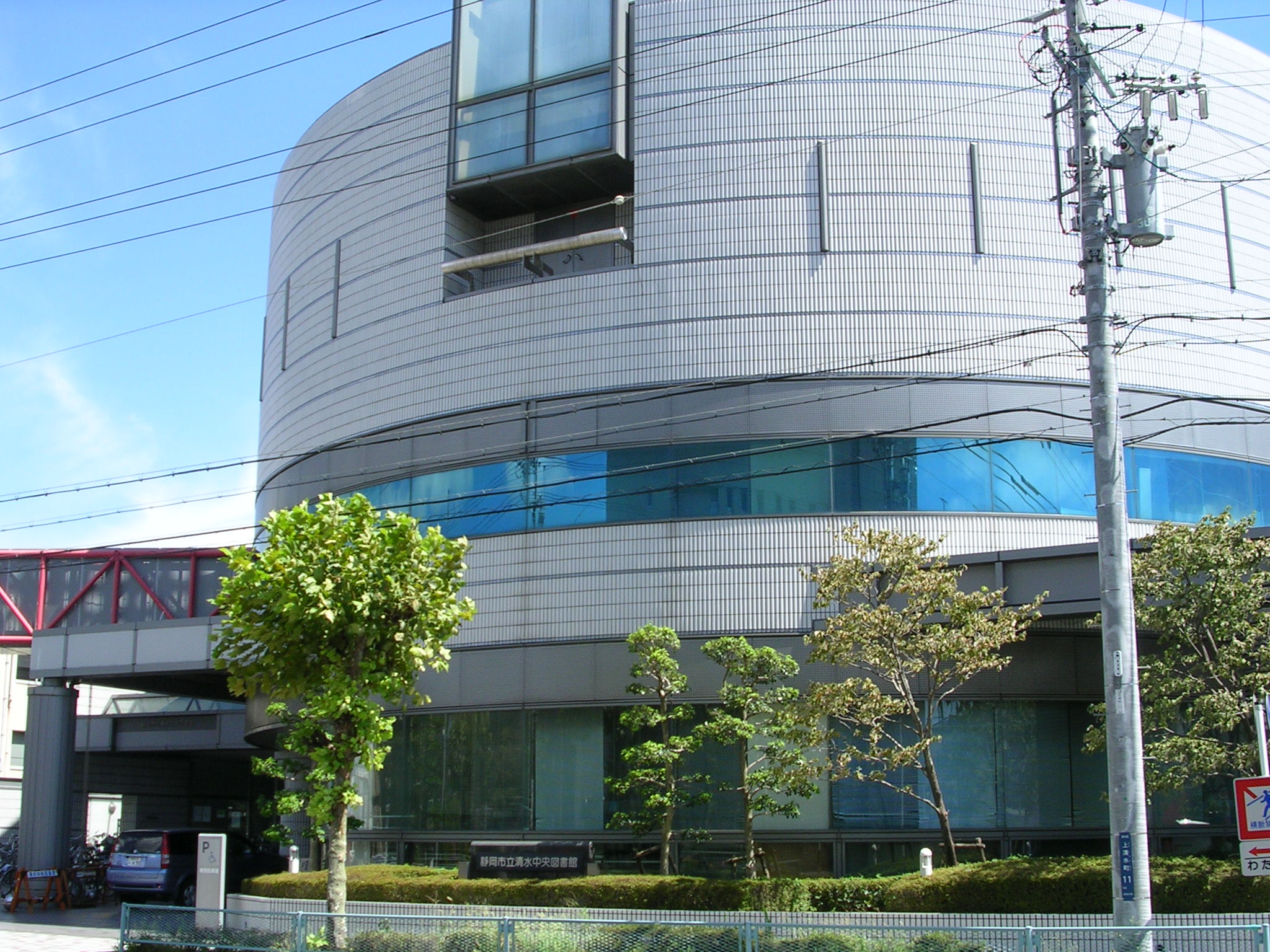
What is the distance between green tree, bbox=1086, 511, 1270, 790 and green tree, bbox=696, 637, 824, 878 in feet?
14.4

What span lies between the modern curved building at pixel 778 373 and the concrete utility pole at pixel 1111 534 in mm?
8435

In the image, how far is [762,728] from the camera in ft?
68.4

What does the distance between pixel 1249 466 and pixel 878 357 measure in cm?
803

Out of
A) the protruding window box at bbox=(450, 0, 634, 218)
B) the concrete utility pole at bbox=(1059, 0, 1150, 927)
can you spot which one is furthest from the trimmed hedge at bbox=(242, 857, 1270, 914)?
the protruding window box at bbox=(450, 0, 634, 218)

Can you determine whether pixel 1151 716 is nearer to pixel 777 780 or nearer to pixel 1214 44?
pixel 777 780

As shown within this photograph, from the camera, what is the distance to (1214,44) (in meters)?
28.5

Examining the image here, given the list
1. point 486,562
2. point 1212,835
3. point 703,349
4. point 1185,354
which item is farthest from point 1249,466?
point 486,562

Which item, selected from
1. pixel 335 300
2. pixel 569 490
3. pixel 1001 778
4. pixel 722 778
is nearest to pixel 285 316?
pixel 335 300

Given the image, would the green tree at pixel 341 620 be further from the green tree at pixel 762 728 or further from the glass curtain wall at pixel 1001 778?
the glass curtain wall at pixel 1001 778

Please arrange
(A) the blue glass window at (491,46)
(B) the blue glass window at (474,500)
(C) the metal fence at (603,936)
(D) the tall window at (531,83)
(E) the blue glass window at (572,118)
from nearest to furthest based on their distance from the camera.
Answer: (C) the metal fence at (603,936)
(B) the blue glass window at (474,500)
(E) the blue glass window at (572,118)
(D) the tall window at (531,83)
(A) the blue glass window at (491,46)

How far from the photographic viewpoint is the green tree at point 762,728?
20484 millimetres

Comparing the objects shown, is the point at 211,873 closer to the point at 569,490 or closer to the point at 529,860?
the point at 529,860

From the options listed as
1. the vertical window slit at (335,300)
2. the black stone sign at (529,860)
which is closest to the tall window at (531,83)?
the vertical window slit at (335,300)

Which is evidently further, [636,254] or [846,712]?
[636,254]
